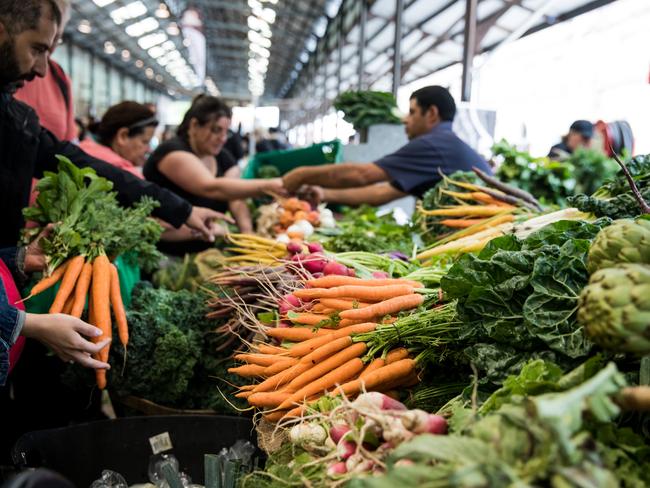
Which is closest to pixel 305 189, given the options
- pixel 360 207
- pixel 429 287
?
pixel 360 207

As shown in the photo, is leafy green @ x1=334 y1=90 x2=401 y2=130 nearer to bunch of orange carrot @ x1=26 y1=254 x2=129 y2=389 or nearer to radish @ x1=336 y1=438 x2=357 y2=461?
bunch of orange carrot @ x1=26 y1=254 x2=129 y2=389

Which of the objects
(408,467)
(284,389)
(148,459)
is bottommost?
(148,459)

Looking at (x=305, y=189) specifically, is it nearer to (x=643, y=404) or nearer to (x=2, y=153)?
(x=2, y=153)

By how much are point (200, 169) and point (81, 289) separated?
1920mm

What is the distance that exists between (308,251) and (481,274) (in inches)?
52.1

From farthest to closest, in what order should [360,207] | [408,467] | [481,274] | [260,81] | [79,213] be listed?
1. [260,81]
2. [360,207]
3. [79,213]
4. [481,274]
5. [408,467]

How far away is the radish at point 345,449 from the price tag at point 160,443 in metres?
1.06

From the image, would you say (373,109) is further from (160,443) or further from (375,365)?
(375,365)

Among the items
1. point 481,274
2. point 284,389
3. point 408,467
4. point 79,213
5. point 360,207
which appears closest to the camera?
point 408,467

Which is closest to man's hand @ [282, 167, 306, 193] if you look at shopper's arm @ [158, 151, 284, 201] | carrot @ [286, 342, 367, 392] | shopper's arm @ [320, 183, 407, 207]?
shopper's arm @ [158, 151, 284, 201]

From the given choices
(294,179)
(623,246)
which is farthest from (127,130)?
(623,246)

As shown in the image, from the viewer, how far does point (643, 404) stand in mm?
926

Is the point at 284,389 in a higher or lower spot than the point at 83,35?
lower

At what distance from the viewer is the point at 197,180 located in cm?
413
